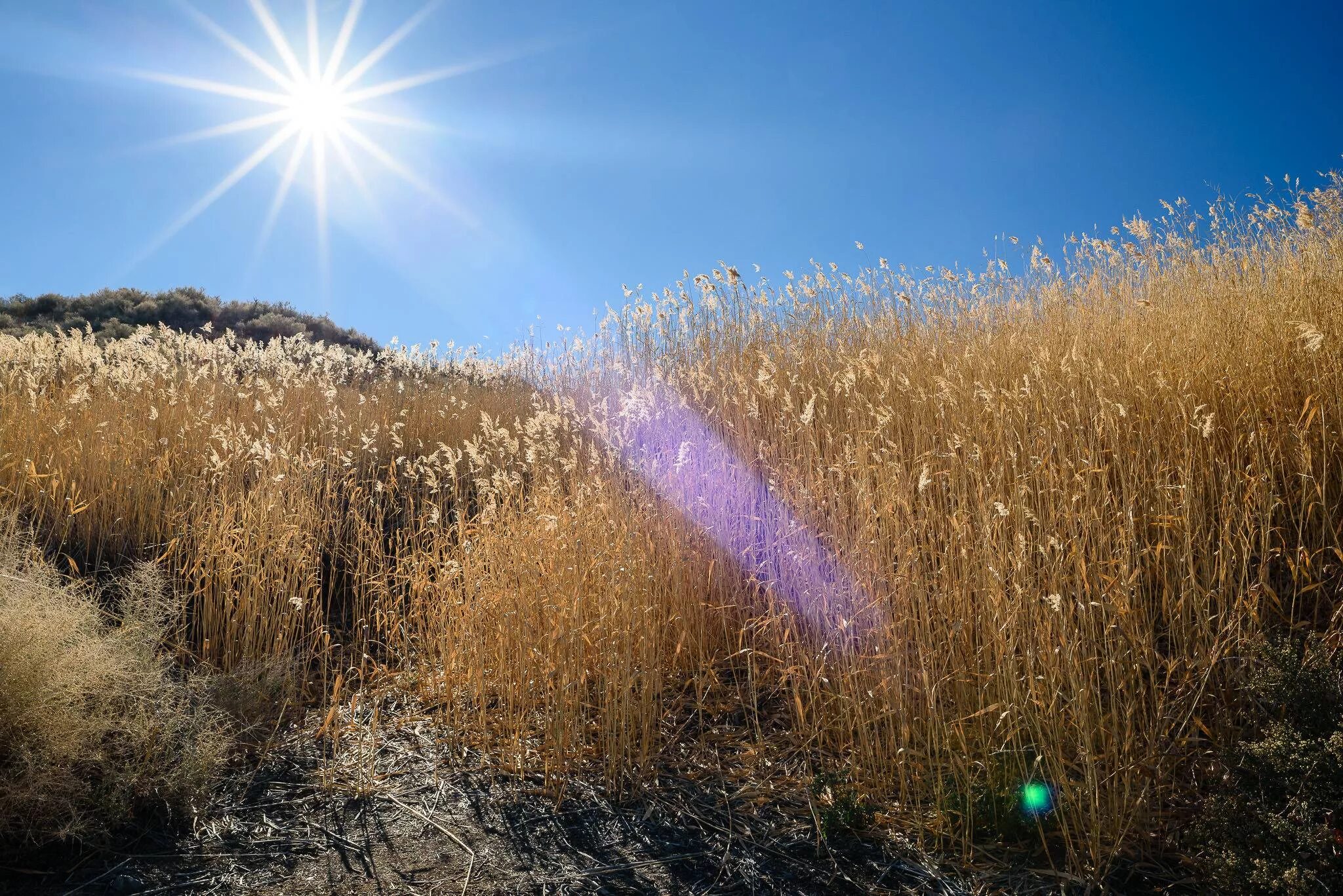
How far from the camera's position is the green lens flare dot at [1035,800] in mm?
2500

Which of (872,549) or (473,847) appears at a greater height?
(872,549)

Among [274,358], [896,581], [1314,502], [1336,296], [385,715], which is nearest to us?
[896,581]

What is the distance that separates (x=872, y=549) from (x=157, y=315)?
17.5m

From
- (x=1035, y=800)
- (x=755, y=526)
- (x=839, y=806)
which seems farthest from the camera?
(x=755, y=526)

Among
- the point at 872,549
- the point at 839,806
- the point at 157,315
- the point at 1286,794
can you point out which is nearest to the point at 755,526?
the point at 872,549

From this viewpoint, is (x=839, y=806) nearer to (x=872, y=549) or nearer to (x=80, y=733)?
(x=872, y=549)

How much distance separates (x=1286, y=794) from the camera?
220 cm

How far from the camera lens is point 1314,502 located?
318 centimetres

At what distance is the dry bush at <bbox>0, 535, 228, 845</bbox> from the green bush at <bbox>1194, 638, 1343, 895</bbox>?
3.08 m

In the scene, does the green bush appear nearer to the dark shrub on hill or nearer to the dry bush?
the dry bush

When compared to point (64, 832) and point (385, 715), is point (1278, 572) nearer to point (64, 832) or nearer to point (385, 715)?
point (385, 715)

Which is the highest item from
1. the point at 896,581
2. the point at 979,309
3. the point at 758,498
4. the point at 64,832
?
the point at 979,309

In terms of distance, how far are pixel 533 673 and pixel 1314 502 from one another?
10.1 ft

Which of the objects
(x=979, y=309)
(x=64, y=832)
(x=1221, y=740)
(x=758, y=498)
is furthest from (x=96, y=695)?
(x=979, y=309)
